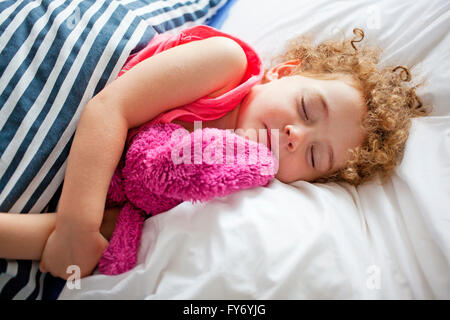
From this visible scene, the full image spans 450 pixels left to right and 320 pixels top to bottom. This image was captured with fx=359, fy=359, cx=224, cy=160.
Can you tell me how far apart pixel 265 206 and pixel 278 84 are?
1.15 feet

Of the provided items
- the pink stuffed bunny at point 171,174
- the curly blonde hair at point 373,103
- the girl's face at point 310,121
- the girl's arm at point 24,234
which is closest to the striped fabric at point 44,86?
the girl's arm at point 24,234

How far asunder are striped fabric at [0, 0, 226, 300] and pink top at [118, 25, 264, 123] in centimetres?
4

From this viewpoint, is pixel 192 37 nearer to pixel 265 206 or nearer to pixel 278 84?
pixel 278 84

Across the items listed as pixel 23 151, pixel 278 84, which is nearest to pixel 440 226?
pixel 278 84

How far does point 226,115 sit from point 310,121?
0.22m

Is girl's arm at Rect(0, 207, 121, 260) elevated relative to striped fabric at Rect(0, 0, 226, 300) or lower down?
lower down

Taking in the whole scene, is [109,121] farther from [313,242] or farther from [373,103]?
[373,103]

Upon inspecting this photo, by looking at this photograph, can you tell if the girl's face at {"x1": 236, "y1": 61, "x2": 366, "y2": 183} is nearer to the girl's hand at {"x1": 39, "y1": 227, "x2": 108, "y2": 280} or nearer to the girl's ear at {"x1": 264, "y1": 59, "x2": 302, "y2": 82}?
the girl's ear at {"x1": 264, "y1": 59, "x2": 302, "y2": 82}

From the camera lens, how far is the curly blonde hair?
88 centimetres

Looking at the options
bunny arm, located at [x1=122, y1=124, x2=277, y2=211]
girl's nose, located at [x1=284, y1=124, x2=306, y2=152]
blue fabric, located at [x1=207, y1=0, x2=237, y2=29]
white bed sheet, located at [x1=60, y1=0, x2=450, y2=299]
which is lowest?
white bed sheet, located at [x1=60, y1=0, x2=450, y2=299]

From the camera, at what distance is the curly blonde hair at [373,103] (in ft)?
2.88

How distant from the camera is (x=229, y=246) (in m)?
0.66

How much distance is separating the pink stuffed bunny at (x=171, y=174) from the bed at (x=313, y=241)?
0.03 metres

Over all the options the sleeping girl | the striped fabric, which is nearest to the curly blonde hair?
the sleeping girl
